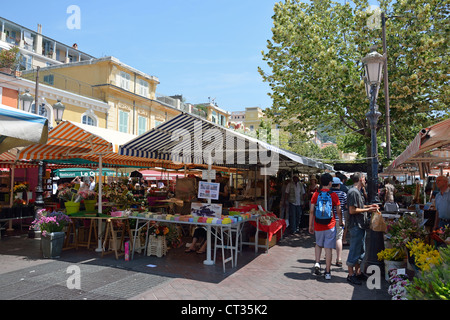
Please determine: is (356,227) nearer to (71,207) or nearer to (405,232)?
(405,232)

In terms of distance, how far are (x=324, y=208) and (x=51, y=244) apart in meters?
5.41

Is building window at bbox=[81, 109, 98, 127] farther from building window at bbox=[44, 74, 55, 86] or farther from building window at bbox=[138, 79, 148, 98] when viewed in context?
building window at bbox=[138, 79, 148, 98]

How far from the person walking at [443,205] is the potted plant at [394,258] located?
90cm

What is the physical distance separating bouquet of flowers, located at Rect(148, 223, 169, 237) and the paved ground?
509 millimetres

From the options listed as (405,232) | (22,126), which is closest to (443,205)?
(405,232)

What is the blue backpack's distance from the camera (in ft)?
17.7

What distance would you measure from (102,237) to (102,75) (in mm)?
18862

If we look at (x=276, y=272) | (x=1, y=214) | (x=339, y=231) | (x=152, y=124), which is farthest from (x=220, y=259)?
(x=152, y=124)

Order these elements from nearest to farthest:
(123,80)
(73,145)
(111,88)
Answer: (73,145), (111,88), (123,80)

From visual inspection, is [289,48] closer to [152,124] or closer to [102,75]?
[102,75]

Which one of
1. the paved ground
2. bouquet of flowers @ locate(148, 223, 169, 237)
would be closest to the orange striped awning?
bouquet of flowers @ locate(148, 223, 169, 237)

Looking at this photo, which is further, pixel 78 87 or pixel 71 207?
pixel 78 87

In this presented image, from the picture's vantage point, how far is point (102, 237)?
774 cm

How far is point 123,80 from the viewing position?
981 inches
